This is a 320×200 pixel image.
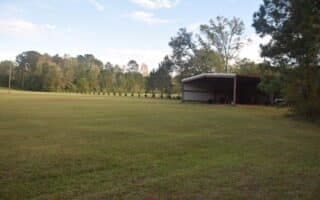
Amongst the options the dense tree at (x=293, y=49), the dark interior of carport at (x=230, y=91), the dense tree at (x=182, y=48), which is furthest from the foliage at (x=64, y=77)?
the dense tree at (x=293, y=49)

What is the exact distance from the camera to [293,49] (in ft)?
53.2

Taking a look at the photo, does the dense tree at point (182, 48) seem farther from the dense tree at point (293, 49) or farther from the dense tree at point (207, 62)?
the dense tree at point (293, 49)

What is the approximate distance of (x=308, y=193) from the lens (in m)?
4.22

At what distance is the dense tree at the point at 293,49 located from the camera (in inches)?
600

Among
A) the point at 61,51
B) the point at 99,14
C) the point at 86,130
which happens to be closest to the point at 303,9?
the point at 86,130

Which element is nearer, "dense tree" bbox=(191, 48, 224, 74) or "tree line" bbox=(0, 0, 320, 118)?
"tree line" bbox=(0, 0, 320, 118)

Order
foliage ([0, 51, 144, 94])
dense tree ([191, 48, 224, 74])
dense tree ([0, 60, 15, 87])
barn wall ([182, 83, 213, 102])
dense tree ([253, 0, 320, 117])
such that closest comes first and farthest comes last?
dense tree ([253, 0, 320, 117])
barn wall ([182, 83, 213, 102])
dense tree ([191, 48, 224, 74])
foliage ([0, 51, 144, 94])
dense tree ([0, 60, 15, 87])

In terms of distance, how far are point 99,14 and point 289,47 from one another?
20.6 m

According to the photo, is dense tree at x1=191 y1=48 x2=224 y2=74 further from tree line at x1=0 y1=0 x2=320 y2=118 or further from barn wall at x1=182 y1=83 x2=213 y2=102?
barn wall at x1=182 y1=83 x2=213 y2=102

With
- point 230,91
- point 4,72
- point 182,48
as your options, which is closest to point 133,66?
point 4,72

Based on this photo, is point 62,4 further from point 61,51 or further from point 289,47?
point 61,51

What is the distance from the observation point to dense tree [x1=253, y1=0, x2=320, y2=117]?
15.2m

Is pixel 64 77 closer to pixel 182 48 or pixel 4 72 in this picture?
pixel 4 72

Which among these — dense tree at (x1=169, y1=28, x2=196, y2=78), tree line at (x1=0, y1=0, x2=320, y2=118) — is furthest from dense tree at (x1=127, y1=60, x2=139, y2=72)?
dense tree at (x1=169, y1=28, x2=196, y2=78)
